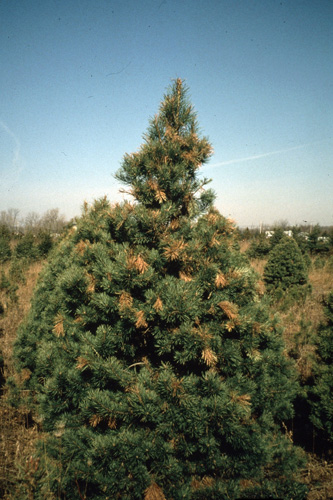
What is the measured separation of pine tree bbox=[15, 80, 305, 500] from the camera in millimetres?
1737

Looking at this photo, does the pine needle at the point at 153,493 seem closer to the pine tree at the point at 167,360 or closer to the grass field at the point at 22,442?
the pine tree at the point at 167,360

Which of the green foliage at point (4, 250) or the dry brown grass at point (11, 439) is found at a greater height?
the green foliage at point (4, 250)

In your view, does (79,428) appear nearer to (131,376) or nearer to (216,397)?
(131,376)

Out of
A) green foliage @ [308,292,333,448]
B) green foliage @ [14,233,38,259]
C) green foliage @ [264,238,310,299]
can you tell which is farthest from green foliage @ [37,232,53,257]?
green foliage @ [308,292,333,448]

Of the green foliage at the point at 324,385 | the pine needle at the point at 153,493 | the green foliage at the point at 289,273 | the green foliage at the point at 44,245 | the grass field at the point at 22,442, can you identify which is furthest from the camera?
the green foliage at the point at 44,245

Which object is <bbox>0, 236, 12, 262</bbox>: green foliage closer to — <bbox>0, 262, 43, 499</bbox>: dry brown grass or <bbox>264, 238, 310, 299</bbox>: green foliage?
<bbox>0, 262, 43, 499</bbox>: dry brown grass

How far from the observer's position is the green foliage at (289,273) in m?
9.11

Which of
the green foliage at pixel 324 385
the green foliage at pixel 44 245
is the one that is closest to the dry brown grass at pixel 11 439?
the green foliage at pixel 324 385

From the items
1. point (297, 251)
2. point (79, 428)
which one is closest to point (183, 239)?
point (79, 428)

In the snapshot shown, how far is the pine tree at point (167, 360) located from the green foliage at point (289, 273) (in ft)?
24.9

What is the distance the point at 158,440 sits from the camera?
174cm

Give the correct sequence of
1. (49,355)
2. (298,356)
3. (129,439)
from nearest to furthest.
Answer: (129,439), (49,355), (298,356)

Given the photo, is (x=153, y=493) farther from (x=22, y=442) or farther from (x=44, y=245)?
(x=44, y=245)

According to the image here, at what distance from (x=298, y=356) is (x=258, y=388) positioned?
465cm
